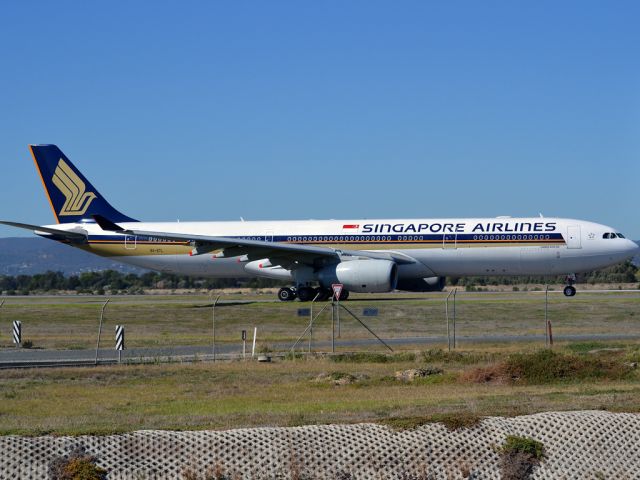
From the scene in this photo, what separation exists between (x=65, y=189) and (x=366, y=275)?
18107mm

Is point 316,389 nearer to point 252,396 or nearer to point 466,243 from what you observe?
point 252,396

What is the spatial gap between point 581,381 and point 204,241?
83.7ft

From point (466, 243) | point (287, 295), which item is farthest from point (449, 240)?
point (287, 295)

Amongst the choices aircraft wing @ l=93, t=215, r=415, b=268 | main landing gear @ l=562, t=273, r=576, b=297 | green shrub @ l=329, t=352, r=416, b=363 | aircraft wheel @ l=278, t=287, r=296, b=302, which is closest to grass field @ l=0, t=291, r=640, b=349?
main landing gear @ l=562, t=273, r=576, b=297

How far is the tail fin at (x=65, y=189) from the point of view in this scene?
166ft

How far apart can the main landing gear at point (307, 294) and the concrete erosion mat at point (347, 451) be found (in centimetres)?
3428

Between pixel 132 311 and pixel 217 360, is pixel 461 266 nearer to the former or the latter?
pixel 132 311

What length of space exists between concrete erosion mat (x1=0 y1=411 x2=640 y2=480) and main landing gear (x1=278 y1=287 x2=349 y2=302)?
1350 inches

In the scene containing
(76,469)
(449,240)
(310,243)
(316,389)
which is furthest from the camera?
(310,243)

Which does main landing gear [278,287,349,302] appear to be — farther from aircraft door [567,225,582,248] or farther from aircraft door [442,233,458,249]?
aircraft door [567,225,582,248]

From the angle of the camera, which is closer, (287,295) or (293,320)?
(293,320)

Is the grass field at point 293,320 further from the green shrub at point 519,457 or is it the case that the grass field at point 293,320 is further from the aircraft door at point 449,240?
the green shrub at point 519,457

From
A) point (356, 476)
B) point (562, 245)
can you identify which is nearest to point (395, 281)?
point (562, 245)

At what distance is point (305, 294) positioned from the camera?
45.3m
